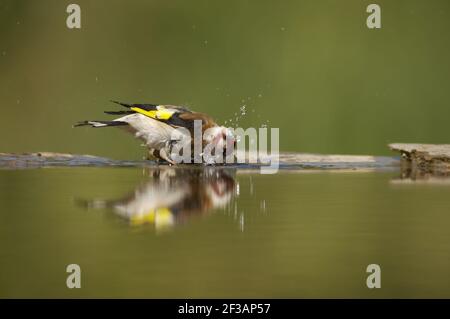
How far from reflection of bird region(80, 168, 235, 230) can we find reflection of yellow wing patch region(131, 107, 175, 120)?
0.86m

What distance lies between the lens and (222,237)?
4.13 metres

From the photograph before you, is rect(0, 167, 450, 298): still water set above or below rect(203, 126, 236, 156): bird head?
below

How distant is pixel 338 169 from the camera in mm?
7844

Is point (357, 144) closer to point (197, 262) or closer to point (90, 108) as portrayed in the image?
point (90, 108)

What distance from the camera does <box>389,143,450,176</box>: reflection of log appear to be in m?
7.71

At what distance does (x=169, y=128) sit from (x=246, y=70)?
486 cm

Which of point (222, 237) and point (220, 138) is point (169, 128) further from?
point (222, 237)

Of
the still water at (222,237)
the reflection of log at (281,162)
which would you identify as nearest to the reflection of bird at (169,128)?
the reflection of log at (281,162)

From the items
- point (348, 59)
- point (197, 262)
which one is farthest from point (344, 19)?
point (197, 262)

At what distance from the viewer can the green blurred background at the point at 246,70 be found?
11977mm

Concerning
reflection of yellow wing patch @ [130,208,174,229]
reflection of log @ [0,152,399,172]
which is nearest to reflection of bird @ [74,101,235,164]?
reflection of log @ [0,152,399,172]

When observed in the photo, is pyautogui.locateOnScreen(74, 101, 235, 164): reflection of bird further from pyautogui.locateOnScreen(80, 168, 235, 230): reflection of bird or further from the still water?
the still water

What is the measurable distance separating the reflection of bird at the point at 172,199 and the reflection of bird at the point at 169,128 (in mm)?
799

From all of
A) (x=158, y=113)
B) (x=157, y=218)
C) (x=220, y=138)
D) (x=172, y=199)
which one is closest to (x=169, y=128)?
(x=158, y=113)
